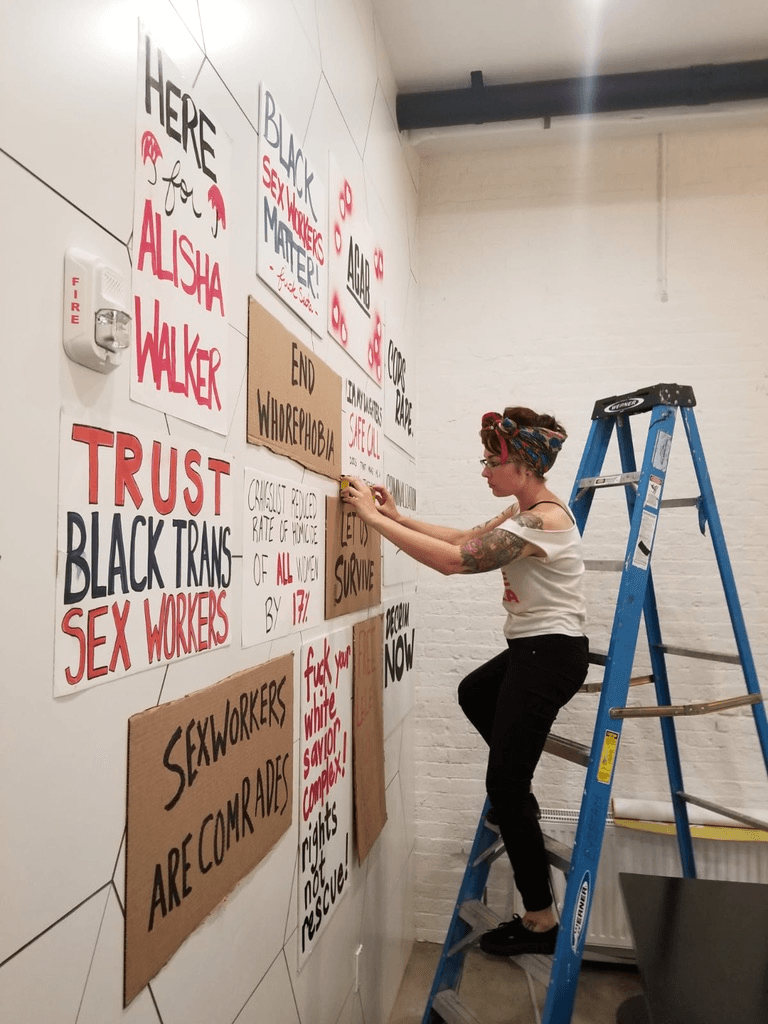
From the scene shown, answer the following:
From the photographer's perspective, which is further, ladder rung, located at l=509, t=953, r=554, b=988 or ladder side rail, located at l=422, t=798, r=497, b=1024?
ladder side rail, located at l=422, t=798, r=497, b=1024

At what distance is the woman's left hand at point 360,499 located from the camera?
1.67m

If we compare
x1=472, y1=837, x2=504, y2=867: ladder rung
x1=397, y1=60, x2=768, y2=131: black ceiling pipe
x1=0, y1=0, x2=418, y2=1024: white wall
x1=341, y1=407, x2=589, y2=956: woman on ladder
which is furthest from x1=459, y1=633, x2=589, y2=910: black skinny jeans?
x1=397, y1=60, x2=768, y2=131: black ceiling pipe

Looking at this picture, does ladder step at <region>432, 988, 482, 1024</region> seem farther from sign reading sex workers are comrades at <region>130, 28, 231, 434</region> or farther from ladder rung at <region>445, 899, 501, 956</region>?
sign reading sex workers are comrades at <region>130, 28, 231, 434</region>

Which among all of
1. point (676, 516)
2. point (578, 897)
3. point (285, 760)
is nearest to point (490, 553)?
point (285, 760)

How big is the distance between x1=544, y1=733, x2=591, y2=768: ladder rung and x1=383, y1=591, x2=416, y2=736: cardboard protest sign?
0.54 metres

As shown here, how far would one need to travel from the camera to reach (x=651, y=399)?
1.97 metres

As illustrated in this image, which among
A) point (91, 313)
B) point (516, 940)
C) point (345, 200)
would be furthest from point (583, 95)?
point (516, 940)

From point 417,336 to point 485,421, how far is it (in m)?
1.08

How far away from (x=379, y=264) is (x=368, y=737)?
1.39 metres

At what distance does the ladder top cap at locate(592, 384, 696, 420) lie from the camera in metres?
1.96

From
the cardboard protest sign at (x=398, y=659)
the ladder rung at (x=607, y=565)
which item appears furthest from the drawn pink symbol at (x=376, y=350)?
the ladder rung at (x=607, y=565)

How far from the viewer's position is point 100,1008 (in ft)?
2.68

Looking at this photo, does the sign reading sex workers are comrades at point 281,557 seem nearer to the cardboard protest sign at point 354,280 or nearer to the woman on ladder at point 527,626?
the woman on ladder at point 527,626

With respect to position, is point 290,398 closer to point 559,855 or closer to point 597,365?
point 559,855
